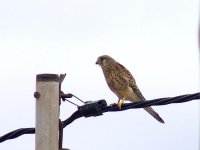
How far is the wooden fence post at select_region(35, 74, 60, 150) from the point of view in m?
4.68

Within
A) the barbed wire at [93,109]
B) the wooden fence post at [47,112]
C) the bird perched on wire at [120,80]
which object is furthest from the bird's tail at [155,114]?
the wooden fence post at [47,112]

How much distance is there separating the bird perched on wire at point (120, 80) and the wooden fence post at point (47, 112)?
3382 millimetres

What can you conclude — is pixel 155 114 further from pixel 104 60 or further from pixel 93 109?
pixel 93 109

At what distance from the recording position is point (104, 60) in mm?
9344

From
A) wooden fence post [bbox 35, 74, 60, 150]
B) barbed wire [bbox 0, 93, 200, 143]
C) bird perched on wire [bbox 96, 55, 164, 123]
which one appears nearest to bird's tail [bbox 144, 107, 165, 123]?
bird perched on wire [bbox 96, 55, 164, 123]

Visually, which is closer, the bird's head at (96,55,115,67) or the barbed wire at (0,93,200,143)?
the barbed wire at (0,93,200,143)

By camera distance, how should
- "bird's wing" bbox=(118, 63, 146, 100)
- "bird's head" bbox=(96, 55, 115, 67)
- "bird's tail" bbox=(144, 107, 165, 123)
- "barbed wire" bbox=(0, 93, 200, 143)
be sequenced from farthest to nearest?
"bird's head" bbox=(96, 55, 115, 67) → "bird's wing" bbox=(118, 63, 146, 100) → "bird's tail" bbox=(144, 107, 165, 123) → "barbed wire" bbox=(0, 93, 200, 143)

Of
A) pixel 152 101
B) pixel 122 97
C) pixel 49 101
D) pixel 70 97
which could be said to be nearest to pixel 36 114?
pixel 49 101

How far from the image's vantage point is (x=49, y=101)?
473 centimetres

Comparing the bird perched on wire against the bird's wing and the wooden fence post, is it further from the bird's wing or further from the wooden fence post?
the wooden fence post

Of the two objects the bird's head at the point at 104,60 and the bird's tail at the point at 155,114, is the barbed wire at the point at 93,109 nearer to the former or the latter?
the bird's tail at the point at 155,114

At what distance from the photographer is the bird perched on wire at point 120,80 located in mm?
8422

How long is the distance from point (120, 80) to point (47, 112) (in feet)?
13.4

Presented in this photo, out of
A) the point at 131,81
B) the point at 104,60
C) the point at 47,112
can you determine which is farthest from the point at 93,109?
the point at 104,60
